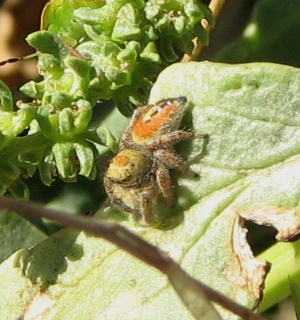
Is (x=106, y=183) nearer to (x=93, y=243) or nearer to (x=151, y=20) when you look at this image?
(x=93, y=243)

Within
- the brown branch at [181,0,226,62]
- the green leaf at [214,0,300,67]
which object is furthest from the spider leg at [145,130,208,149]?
the green leaf at [214,0,300,67]

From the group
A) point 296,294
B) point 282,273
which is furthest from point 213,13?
point 296,294

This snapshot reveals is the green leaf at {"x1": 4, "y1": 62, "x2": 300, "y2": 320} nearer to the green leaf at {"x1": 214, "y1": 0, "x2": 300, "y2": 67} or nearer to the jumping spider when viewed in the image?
the jumping spider

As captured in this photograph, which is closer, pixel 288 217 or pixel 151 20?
pixel 288 217

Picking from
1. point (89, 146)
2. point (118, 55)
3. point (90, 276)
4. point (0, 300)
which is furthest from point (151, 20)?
point (0, 300)

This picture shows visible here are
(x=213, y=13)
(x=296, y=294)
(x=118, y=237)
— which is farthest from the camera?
(x=213, y=13)

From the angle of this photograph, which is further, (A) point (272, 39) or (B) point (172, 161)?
(A) point (272, 39)

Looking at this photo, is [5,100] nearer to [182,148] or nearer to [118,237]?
[182,148]
